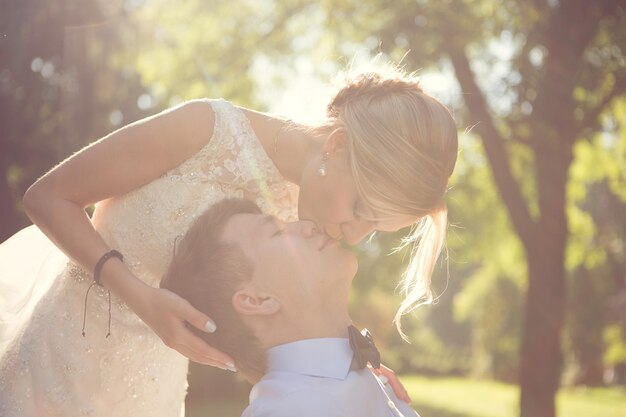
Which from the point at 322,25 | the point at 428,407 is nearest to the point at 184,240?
the point at 322,25

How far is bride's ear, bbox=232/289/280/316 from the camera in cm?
250

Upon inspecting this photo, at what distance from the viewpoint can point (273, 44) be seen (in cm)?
1021

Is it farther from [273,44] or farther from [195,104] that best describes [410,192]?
[273,44]

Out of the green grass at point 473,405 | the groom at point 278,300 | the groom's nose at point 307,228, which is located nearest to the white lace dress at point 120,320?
the groom at point 278,300

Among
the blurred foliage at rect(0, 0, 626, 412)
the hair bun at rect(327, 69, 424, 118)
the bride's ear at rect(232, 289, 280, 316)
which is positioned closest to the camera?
the bride's ear at rect(232, 289, 280, 316)

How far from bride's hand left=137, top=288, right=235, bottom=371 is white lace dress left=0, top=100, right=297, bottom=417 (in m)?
0.54

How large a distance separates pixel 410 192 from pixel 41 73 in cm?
1171

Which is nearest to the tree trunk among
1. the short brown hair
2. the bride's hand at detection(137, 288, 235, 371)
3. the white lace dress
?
the white lace dress

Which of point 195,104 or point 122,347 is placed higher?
point 195,104

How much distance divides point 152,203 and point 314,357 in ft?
3.39

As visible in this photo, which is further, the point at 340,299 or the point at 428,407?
the point at 428,407

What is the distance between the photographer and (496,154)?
9.19 m

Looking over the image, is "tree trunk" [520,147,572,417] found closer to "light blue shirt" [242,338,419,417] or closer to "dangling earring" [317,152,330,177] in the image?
"dangling earring" [317,152,330,177]

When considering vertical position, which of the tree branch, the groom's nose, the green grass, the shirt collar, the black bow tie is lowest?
the green grass
